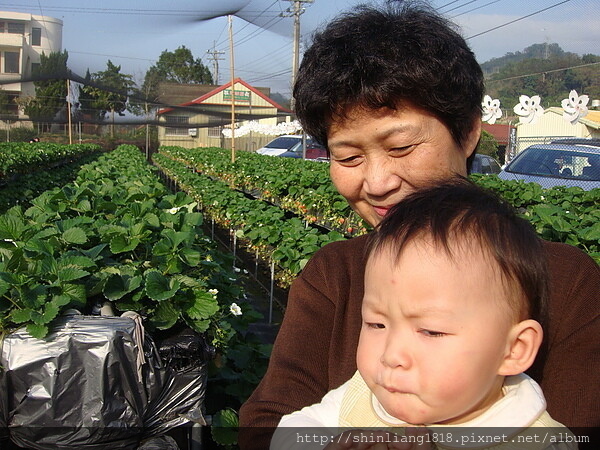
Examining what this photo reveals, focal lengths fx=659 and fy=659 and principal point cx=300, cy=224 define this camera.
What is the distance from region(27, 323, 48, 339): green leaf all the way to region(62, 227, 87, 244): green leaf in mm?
861

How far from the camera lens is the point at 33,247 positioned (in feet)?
9.21

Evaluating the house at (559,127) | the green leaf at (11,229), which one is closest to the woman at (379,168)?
the green leaf at (11,229)

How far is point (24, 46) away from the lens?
85.0 feet

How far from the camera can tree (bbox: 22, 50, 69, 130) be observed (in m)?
18.0

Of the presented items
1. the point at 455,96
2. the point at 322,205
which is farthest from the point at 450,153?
the point at 322,205

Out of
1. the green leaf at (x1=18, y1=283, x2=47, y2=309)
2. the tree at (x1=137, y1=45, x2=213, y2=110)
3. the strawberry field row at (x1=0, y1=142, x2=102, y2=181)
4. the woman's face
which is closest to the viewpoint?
the woman's face

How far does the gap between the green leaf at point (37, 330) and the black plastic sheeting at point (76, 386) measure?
0.05m

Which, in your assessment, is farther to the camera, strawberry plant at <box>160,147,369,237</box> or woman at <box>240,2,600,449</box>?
strawberry plant at <box>160,147,369,237</box>

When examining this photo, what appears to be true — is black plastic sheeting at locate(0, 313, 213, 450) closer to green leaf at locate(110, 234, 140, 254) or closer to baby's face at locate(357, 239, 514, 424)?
green leaf at locate(110, 234, 140, 254)

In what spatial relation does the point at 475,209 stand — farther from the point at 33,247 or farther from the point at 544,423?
the point at 33,247

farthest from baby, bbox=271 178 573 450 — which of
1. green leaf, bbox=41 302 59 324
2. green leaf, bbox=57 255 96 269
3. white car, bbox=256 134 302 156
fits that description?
white car, bbox=256 134 302 156

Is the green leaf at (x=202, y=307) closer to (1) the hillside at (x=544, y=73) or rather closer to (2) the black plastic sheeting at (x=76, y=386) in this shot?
(2) the black plastic sheeting at (x=76, y=386)

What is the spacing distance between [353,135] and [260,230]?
18.8ft

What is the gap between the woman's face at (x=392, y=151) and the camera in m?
1.47
